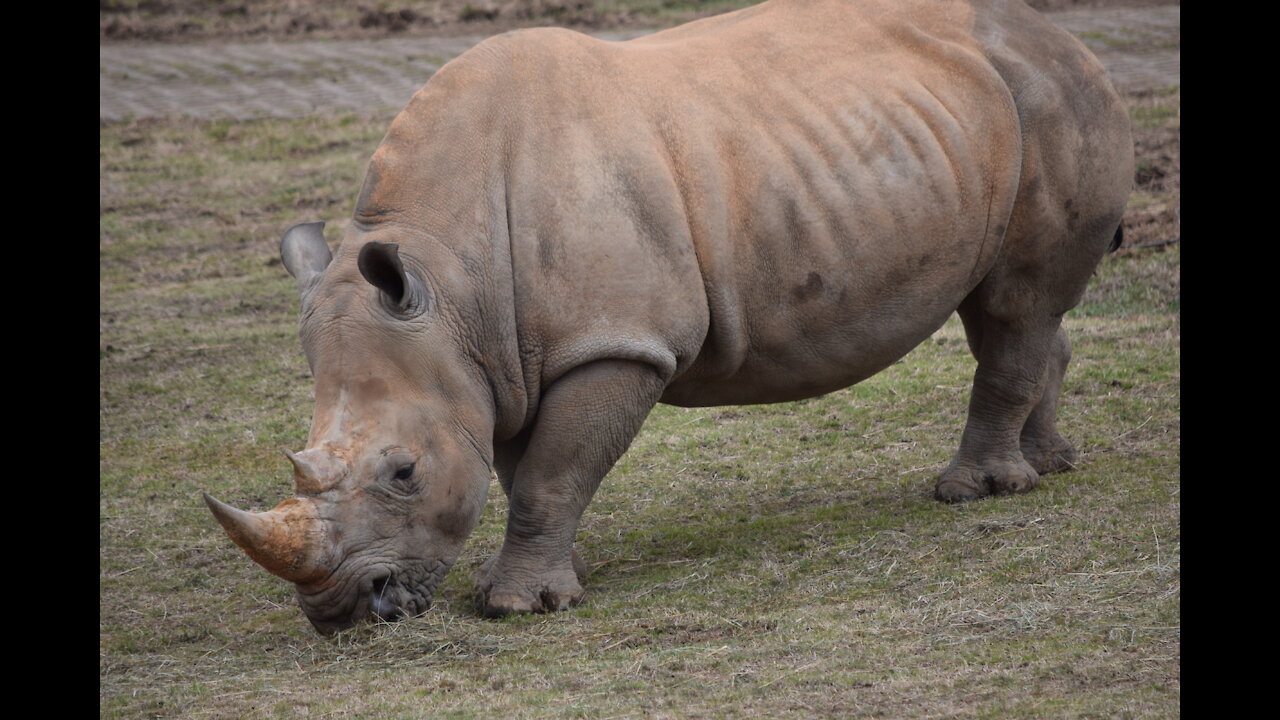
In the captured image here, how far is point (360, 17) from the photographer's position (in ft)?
61.6

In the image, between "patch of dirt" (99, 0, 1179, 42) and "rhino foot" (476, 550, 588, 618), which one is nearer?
"rhino foot" (476, 550, 588, 618)

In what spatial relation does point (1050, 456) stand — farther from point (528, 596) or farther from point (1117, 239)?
point (528, 596)

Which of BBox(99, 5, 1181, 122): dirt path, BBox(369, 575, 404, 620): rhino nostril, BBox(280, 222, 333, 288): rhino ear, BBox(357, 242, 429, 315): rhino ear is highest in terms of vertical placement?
BBox(357, 242, 429, 315): rhino ear

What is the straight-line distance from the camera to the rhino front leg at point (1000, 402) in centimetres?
666

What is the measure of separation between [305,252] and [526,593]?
4.98 ft

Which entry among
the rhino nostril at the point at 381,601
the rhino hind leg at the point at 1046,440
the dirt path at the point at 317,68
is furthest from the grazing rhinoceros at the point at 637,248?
the dirt path at the point at 317,68

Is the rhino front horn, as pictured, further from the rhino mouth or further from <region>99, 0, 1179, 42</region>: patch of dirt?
<region>99, 0, 1179, 42</region>: patch of dirt

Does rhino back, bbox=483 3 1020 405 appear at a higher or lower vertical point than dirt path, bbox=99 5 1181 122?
higher

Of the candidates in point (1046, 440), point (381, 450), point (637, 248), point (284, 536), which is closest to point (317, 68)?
point (1046, 440)

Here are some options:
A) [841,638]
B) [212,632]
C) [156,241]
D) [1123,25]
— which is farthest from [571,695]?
[1123,25]

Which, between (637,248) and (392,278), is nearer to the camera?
(392,278)

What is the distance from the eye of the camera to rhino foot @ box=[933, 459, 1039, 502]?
22.0ft

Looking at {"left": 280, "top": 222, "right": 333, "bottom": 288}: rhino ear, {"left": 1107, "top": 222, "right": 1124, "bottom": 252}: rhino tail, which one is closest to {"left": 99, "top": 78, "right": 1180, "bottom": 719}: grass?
{"left": 1107, "top": 222, "right": 1124, "bottom": 252}: rhino tail

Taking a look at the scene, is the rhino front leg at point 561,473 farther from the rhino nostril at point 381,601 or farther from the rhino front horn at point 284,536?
the rhino front horn at point 284,536
